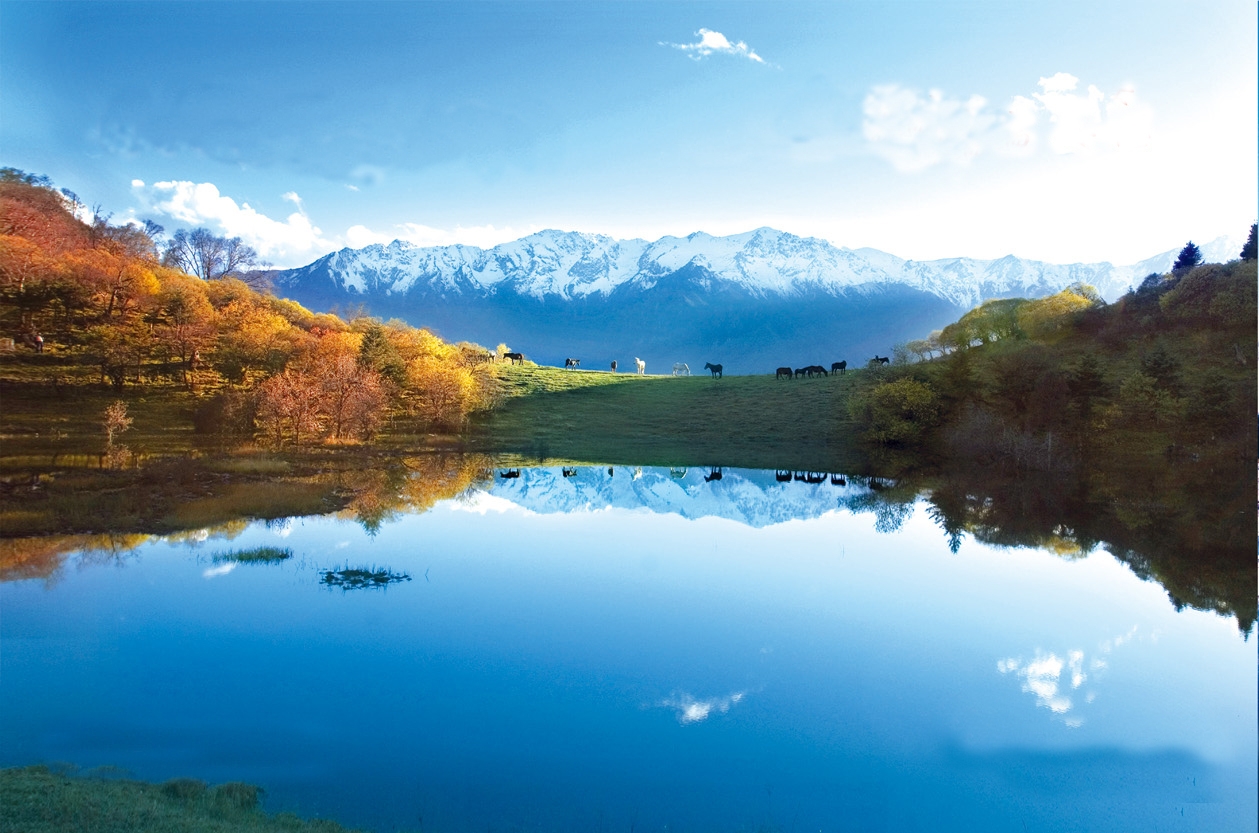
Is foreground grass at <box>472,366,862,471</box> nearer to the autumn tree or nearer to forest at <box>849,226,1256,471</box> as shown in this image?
forest at <box>849,226,1256,471</box>

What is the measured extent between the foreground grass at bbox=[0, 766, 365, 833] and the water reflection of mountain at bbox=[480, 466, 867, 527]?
2630 cm

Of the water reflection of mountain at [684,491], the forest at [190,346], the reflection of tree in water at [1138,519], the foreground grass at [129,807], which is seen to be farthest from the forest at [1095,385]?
the foreground grass at [129,807]

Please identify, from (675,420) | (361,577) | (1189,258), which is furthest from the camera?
(675,420)

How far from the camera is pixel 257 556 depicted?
25109 mm

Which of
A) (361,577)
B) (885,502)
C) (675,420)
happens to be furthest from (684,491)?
(675,420)

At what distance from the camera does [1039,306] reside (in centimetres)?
7512

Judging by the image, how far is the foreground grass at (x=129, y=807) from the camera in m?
9.15

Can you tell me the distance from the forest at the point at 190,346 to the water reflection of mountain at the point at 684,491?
20.1 meters

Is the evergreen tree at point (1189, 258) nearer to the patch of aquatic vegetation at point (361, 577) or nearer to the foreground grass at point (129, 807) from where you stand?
the patch of aquatic vegetation at point (361, 577)

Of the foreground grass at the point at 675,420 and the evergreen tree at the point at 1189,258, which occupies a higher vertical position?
the evergreen tree at the point at 1189,258

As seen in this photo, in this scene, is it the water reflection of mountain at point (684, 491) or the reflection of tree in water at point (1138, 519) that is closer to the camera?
the reflection of tree in water at point (1138, 519)

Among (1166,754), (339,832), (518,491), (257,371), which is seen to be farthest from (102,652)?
(257,371)

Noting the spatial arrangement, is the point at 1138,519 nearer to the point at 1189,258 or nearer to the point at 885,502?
the point at 885,502

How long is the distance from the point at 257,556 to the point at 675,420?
5978 centimetres
